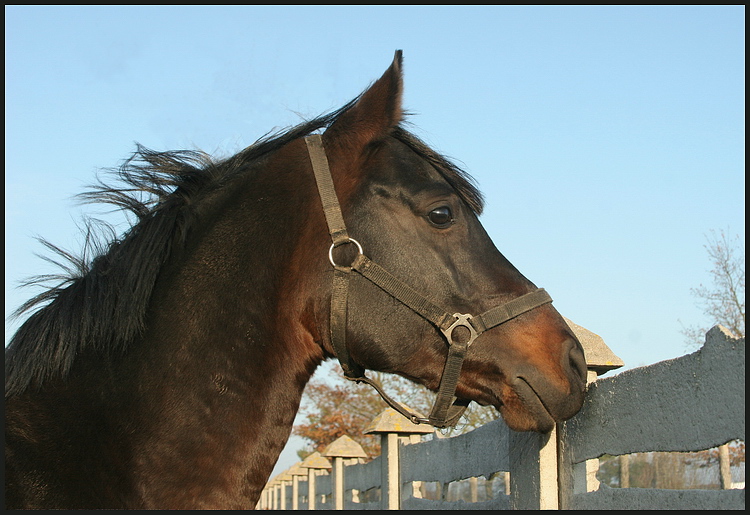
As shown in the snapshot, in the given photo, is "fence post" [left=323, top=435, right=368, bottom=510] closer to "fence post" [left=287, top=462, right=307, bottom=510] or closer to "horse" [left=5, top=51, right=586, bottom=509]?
"fence post" [left=287, top=462, right=307, bottom=510]

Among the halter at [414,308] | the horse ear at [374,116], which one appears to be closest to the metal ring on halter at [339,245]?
the halter at [414,308]

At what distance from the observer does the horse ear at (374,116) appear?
302 cm

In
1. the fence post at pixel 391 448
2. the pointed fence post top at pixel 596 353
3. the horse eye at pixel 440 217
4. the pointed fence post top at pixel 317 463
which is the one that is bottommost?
the pointed fence post top at pixel 317 463

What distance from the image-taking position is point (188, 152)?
3119mm

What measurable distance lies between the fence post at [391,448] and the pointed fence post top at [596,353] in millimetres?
3176

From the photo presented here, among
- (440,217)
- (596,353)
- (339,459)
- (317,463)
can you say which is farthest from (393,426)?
(317,463)

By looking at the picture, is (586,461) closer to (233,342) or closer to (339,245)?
(339,245)

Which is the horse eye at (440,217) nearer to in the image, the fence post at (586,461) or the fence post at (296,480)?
the fence post at (586,461)

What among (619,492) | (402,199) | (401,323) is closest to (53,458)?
(401,323)

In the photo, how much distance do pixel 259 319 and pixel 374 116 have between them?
104 cm

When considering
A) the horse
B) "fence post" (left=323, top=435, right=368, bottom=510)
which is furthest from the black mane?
"fence post" (left=323, top=435, right=368, bottom=510)

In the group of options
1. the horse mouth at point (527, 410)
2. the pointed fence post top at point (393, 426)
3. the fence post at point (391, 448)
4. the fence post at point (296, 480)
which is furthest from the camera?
→ the fence post at point (296, 480)

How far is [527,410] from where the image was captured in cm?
273

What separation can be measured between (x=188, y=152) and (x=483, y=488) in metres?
16.6
